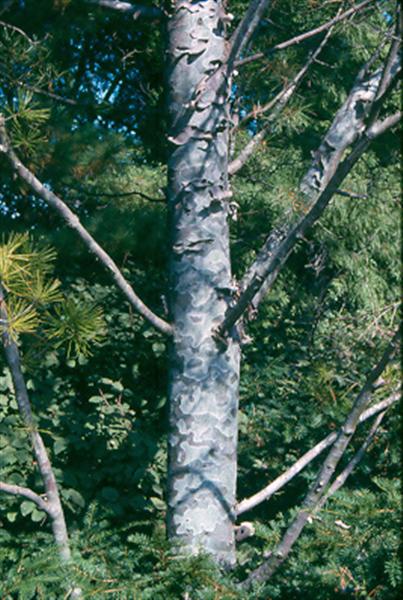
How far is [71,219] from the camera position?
2.07m

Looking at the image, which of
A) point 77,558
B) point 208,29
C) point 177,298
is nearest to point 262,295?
point 177,298

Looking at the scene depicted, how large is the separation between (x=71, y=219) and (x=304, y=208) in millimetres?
739

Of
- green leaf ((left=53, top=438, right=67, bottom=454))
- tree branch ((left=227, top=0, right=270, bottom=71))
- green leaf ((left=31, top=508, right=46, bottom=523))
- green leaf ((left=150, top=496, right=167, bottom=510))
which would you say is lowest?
green leaf ((left=31, top=508, right=46, bottom=523))

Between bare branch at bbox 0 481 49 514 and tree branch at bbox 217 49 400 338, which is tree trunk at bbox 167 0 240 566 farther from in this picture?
bare branch at bbox 0 481 49 514

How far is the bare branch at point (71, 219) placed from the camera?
6.45 ft

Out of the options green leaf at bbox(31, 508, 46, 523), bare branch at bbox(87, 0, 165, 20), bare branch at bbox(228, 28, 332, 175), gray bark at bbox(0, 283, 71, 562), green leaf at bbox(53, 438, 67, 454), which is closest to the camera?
gray bark at bbox(0, 283, 71, 562)

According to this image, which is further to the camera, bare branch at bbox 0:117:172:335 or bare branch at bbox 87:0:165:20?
bare branch at bbox 87:0:165:20

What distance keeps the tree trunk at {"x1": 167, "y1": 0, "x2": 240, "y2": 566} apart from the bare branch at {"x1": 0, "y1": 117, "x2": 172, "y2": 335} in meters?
0.11

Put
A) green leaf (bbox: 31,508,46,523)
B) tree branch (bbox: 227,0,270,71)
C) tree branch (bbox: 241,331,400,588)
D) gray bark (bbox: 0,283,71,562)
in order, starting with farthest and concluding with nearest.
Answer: green leaf (bbox: 31,508,46,523)
tree branch (bbox: 227,0,270,71)
gray bark (bbox: 0,283,71,562)
tree branch (bbox: 241,331,400,588)

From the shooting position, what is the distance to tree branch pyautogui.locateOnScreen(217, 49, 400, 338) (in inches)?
82.7

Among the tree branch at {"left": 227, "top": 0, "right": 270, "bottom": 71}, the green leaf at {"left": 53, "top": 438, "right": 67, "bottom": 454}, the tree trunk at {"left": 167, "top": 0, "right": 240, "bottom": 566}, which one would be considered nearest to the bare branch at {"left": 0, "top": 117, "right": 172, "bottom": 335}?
the tree trunk at {"left": 167, "top": 0, "right": 240, "bottom": 566}

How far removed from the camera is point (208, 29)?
2.32 metres

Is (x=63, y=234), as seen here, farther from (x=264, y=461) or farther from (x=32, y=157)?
(x=264, y=461)

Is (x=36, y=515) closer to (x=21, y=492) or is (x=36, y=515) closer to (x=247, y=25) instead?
(x=21, y=492)
